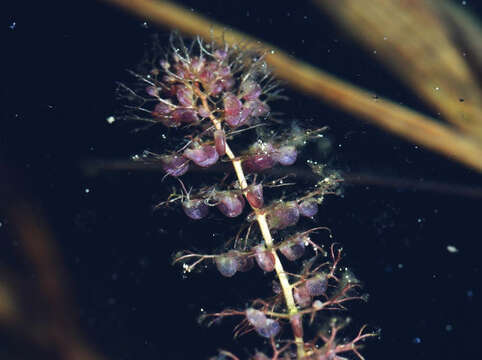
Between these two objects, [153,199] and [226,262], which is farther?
[153,199]

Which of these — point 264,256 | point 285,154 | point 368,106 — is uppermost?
point 368,106

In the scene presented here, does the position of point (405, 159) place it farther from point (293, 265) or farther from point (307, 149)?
point (293, 265)

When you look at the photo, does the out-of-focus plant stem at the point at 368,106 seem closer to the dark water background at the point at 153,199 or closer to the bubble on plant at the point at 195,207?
the dark water background at the point at 153,199

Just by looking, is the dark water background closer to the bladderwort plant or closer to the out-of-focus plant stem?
the out-of-focus plant stem

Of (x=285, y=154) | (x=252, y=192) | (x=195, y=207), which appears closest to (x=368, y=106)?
(x=285, y=154)

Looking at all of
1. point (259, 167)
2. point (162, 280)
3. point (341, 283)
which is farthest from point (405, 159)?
point (162, 280)

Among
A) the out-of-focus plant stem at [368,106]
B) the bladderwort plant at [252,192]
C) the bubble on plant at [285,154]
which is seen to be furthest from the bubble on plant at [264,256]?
the out-of-focus plant stem at [368,106]

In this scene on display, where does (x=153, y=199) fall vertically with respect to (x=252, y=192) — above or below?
below

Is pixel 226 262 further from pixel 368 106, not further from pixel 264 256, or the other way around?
pixel 368 106

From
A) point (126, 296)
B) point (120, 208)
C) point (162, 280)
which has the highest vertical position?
point (120, 208)

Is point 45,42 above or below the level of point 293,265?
above
